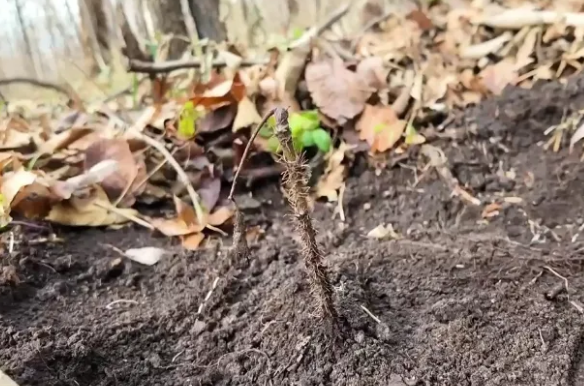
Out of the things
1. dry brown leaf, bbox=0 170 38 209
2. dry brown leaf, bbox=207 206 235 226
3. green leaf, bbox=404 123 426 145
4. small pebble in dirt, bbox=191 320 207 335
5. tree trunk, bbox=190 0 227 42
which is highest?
tree trunk, bbox=190 0 227 42

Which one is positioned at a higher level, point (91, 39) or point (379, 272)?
point (91, 39)

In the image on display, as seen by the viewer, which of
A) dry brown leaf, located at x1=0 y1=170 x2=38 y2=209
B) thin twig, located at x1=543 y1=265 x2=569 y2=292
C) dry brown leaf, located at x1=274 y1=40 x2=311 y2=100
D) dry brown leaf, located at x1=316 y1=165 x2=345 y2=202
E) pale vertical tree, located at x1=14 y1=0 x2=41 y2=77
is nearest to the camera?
thin twig, located at x1=543 y1=265 x2=569 y2=292

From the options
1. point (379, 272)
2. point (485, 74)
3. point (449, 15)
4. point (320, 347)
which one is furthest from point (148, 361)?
point (449, 15)

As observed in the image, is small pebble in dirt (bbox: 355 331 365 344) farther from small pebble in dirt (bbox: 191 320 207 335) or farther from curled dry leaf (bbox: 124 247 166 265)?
curled dry leaf (bbox: 124 247 166 265)

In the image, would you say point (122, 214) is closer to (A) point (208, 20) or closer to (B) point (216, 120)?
(B) point (216, 120)

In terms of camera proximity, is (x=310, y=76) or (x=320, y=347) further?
(x=310, y=76)

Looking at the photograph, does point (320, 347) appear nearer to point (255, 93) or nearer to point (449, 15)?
point (255, 93)

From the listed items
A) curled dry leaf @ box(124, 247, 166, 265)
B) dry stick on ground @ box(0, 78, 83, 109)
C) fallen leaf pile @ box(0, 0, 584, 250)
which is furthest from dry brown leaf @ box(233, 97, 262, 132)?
dry stick on ground @ box(0, 78, 83, 109)
